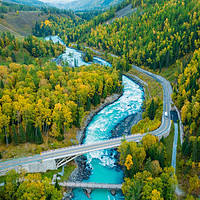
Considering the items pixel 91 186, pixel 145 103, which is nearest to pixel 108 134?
pixel 91 186

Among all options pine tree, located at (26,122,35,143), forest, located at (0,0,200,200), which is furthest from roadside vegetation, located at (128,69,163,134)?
pine tree, located at (26,122,35,143)

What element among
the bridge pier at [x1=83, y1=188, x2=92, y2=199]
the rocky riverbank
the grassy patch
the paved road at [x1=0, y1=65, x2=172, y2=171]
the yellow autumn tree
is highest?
the yellow autumn tree

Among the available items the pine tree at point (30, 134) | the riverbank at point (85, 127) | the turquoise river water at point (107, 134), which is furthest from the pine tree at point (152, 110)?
the pine tree at point (30, 134)

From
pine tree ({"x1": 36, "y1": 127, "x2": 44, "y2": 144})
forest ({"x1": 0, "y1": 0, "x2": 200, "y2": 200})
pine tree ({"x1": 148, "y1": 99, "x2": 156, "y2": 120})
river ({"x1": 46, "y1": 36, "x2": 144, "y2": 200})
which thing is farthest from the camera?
pine tree ({"x1": 148, "y1": 99, "x2": 156, "y2": 120})

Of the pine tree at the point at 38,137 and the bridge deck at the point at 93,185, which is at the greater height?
the pine tree at the point at 38,137

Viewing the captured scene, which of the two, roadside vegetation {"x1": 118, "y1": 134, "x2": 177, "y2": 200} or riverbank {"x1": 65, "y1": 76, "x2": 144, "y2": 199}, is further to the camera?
riverbank {"x1": 65, "y1": 76, "x2": 144, "y2": 199}

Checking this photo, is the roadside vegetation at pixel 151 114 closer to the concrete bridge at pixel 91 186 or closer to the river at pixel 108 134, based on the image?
the river at pixel 108 134

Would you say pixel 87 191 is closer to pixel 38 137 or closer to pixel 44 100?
pixel 38 137

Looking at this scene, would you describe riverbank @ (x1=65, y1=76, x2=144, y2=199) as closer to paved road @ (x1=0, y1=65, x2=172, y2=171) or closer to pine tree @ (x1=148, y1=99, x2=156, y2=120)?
paved road @ (x1=0, y1=65, x2=172, y2=171)
